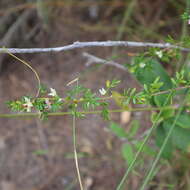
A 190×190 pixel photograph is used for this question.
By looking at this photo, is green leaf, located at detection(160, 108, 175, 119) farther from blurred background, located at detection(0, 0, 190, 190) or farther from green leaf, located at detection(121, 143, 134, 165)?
blurred background, located at detection(0, 0, 190, 190)

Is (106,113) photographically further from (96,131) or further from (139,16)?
(139,16)

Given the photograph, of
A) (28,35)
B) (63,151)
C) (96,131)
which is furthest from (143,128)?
(28,35)

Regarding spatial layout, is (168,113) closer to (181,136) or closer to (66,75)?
(181,136)

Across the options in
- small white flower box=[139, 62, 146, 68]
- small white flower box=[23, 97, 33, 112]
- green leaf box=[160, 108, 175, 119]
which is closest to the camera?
small white flower box=[23, 97, 33, 112]

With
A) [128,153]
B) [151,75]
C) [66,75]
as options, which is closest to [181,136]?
[151,75]

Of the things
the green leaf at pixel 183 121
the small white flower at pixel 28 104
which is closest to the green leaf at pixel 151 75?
the green leaf at pixel 183 121

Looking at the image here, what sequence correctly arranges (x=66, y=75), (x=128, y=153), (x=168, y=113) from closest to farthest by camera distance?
(x=168, y=113) < (x=128, y=153) < (x=66, y=75)

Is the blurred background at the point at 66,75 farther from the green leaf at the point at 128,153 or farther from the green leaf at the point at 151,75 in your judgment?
the green leaf at the point at 151,75

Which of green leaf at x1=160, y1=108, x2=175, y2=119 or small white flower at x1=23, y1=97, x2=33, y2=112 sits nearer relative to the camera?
small white flower at x1=23, y1=97, x2=33, y2=112

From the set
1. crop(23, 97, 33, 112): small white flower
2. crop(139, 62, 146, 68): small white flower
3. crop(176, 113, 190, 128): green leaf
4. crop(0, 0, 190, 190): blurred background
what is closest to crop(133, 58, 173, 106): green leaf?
crop(139, 62, 146, 68): small white flower
